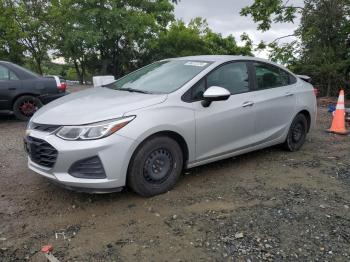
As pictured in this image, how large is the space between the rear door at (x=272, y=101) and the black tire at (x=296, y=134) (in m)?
0.23

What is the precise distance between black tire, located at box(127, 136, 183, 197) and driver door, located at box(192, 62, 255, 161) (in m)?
0.36

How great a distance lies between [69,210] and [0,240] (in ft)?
2.33

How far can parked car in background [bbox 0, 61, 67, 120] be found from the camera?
7.98m

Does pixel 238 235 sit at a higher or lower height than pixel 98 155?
lower

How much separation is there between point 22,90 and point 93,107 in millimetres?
4931

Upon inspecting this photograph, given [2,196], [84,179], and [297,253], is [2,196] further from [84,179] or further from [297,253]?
[297,253]

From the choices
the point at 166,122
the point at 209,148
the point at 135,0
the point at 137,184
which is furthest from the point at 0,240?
the point at 135,0

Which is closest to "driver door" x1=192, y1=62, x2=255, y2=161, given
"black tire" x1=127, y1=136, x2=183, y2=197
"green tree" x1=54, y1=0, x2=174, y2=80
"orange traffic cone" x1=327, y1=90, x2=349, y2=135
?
"black tire" x1=127, y1=136, x2=183, y2=197

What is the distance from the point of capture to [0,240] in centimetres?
320

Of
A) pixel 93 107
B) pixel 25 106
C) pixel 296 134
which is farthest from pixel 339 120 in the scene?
pixel 25 106

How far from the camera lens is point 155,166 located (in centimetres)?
397

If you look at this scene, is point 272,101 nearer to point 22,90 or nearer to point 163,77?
point 163,77

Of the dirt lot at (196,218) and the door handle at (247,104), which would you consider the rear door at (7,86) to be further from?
the door handle at (247,104)

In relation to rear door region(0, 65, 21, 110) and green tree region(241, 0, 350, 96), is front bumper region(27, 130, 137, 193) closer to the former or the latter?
rear door region(0, 65, 21, 110)
